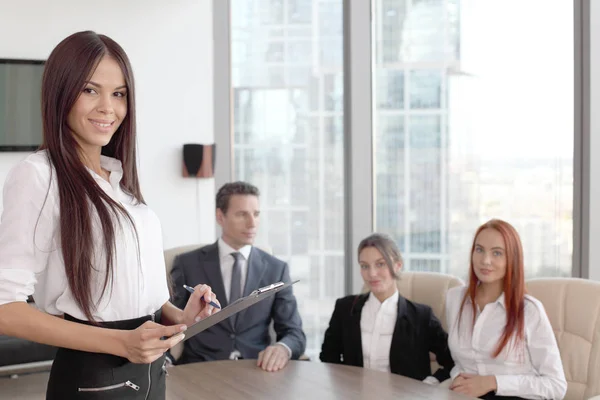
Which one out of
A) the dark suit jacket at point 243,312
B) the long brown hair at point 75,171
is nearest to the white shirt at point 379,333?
the dark suit jacket at point 243,312

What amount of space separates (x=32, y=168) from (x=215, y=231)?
384cm

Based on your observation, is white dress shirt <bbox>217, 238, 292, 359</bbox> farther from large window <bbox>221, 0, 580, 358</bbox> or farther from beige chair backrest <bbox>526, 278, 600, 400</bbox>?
beige chair backrest <bbox>526, 278, 600, 400</bbox>

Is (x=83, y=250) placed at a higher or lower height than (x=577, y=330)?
higher

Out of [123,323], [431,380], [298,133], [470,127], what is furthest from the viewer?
[298,133]

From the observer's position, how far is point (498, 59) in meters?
4.02

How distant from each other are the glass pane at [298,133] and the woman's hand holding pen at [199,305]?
3096mm

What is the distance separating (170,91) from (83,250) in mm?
3783

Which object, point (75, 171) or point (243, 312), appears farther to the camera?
point (243, 312)

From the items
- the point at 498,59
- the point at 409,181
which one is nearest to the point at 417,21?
the point at 498,59

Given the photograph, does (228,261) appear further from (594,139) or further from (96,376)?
(96,376)

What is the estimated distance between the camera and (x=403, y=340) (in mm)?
3193

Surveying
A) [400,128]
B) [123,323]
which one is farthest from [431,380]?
[123,323]

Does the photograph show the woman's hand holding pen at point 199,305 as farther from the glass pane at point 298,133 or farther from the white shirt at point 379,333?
the glass pane at point 298,133

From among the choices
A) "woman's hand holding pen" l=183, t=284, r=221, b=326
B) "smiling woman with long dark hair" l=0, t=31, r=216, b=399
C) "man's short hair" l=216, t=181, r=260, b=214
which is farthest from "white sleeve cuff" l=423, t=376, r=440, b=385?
"smiling woman with long dark hair" l=0, t=31, r=216, b=399
